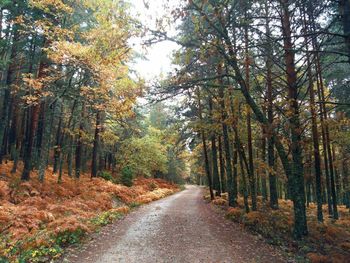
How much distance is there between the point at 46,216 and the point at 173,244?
4531 mm

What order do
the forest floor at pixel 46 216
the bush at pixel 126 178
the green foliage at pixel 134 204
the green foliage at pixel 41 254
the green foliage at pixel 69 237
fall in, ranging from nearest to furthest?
1. the green foliage at pixel 41 254
2. the forest floor at pixel 46 216
3. the green foliage at pixel 69 237
4. the green foliage at pixel 134 204
5. the bush at pixel 126 178

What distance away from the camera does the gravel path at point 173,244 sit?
288 inches

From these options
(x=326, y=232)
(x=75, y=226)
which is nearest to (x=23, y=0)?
(x=75, y=226)

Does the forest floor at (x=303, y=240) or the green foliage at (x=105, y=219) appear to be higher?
the green foliage at (x=105, y=219)

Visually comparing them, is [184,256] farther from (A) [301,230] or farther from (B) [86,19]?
(B) [86,19]

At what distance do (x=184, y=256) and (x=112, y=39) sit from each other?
21.6 ft

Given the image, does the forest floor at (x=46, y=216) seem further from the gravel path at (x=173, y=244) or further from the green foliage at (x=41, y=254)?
the gravel path at (x=173, y=244)

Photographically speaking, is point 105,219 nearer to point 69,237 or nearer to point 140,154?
point 69,237

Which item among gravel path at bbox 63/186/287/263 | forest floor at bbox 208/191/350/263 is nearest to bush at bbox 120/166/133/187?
gravel path at bbox 63/186/287/263

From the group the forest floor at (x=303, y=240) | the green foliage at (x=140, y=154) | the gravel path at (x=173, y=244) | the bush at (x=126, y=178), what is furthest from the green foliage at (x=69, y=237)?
the green foliage at (x=140, y=154)

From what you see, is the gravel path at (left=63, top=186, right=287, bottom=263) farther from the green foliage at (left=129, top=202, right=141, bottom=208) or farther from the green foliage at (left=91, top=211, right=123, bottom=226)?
the green foliage at (left=129, top=202, right=141, bottom=208)

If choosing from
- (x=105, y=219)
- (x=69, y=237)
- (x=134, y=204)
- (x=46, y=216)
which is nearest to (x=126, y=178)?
(x=134, y=204)

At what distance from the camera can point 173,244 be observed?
8.62 meters

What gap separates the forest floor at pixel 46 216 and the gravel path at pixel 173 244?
53cm
